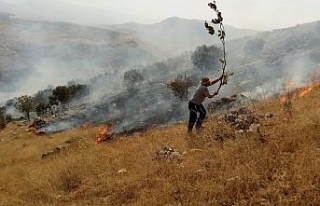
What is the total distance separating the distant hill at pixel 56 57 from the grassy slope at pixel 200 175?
123m

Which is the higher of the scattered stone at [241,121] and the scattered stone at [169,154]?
the scattered stone at [241,121]

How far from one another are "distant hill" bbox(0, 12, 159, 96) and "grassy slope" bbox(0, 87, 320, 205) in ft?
403

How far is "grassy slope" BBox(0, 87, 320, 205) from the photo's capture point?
5.26 meters

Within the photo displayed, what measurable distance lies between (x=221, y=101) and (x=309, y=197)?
1766 cm

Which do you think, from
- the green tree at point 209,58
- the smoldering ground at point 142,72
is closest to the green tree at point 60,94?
the smoldering ground at point 142,72

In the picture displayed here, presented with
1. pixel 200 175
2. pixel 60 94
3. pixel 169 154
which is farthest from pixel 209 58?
pixel 200 175

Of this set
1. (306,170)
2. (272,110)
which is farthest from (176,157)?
(272,110)

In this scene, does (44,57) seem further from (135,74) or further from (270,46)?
(270,46)

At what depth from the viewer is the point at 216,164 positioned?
6.60 m

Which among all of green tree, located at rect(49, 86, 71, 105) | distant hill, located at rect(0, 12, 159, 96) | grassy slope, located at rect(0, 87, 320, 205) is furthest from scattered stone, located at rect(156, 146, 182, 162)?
distant hill, located at rect(0, 12, 159, 96)

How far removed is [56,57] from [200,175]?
159237mm

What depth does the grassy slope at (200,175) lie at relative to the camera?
17.3ft

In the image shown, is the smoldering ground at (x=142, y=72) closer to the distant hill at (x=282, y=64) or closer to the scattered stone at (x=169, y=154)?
the distant hill at (x=282, y=64)

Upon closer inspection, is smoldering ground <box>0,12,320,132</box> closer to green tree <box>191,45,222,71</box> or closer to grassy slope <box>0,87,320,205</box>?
green tree <box>191,45,222,71</box>
